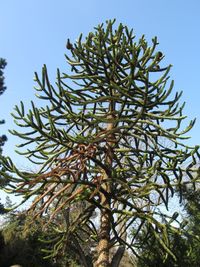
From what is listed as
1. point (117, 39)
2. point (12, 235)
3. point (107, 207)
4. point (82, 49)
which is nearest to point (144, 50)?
point (117, 39)

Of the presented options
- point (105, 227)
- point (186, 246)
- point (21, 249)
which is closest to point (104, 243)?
point (105, 227)

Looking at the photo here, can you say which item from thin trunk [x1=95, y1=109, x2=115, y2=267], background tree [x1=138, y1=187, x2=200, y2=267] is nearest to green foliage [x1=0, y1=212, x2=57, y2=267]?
background tree [x1=138, y1=187, x2=200, y2=267]

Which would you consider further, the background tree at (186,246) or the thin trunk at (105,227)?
the background tree at (186,246)

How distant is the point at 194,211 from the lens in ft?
38.1

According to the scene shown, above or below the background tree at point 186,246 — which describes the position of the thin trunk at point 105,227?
below

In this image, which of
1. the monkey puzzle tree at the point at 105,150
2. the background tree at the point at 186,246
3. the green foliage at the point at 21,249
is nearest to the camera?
the monkey puzzle tree at the point at 105,150

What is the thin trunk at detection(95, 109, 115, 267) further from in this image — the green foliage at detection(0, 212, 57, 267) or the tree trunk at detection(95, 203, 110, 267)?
the green foliage at detection(0, 212, 57, 267)

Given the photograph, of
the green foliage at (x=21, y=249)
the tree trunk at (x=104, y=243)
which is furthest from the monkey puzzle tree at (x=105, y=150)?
the green foliage at (x=21, y=249)

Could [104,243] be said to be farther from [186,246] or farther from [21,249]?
[21,249]

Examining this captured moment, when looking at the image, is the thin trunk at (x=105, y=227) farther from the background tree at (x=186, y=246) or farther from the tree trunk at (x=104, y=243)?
the background tree at (x=186, y=246)

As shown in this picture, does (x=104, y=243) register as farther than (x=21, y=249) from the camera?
No

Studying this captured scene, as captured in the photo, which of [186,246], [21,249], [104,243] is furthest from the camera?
[21,249]

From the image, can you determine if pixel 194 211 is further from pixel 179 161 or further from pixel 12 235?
pixel 12 235

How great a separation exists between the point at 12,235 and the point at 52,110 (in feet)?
37.1
